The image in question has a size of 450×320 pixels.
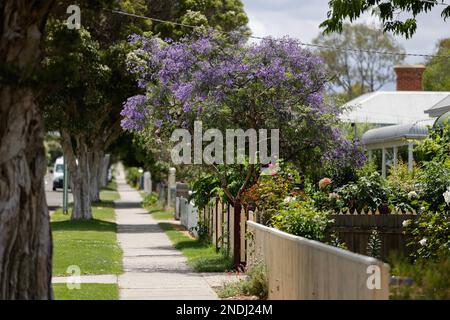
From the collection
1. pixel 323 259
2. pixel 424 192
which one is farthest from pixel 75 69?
pixel 424 192

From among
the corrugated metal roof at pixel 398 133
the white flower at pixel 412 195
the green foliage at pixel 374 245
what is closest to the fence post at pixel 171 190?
the corrugated metal roof at pixel 398 133

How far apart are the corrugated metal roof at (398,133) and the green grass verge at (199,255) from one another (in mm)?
7298

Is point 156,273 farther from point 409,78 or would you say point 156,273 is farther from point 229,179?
point 409,78

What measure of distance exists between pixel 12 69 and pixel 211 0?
28441 mm

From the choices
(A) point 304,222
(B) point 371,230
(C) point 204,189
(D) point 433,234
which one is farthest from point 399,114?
(D) point 433,234

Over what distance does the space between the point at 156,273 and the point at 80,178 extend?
1980 cm

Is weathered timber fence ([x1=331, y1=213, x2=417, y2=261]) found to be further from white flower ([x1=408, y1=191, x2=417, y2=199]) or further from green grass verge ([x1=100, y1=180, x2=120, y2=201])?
green grass verge ([x1=100, y1=180, x2=120, y2=201])

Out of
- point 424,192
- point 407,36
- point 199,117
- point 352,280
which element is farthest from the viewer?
point 199,117

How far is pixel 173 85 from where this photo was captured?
21031 millimetres

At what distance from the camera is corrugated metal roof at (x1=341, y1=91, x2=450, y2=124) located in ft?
149

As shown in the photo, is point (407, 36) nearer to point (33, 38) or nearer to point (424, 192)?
point (424, 192)

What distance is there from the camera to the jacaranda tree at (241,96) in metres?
20.1

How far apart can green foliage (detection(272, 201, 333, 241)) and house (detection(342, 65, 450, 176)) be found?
1166 cm
